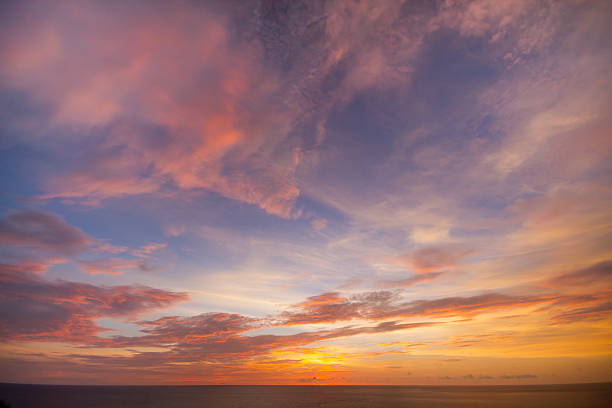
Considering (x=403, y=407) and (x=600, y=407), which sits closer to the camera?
(x=600, y=407)

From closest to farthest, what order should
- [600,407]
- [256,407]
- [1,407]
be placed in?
[1,407] → [600,407] → [256,407]

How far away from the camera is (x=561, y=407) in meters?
103

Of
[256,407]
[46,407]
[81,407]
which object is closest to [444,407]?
[256,407]

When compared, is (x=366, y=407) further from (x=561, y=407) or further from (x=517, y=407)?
(x=561, y=407)

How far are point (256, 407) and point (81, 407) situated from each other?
70820mm

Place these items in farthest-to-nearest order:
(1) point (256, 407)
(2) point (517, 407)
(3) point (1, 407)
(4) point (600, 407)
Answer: (1) point (256, 407) < (2) point (517, 407) < (4) point (600, 407) < (3) point (1, 407)

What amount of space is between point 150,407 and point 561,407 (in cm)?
15396

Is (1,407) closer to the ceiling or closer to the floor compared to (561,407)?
closer to the ceiling

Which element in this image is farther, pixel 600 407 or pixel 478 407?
pixel 478 407

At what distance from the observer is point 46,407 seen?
370 ft

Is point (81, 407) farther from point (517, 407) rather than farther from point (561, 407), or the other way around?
point (561, 407)

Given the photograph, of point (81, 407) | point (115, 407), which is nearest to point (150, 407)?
point (115, 407)

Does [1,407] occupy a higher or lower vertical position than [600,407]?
higher

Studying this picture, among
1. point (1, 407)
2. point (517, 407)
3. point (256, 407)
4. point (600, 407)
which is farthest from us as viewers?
point (256, 407)
